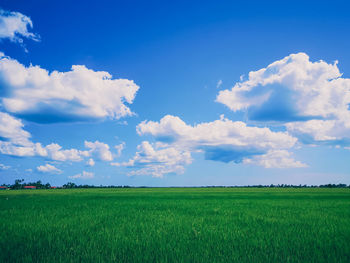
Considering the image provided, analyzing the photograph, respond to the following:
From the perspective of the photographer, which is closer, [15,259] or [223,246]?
[15,259]

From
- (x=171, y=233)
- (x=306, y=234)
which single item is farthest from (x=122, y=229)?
(x=306, y=234)

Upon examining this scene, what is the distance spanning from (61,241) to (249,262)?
15.8 ft

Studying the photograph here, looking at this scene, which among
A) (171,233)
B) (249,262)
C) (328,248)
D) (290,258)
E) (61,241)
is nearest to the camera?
(249,262)

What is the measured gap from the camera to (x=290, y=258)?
4398 mm

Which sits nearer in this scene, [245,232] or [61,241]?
[61,241]

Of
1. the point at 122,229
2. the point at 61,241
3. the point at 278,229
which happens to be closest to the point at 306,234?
the point at 278,229

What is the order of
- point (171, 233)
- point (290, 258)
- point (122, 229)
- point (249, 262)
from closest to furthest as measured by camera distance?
point (249, 262)
point (290, 258)
point (171, 233)
point (122, 229)

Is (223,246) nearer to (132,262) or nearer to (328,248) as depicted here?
(132,262)

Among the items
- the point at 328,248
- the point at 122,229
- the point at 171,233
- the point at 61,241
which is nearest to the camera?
the point at 328,248

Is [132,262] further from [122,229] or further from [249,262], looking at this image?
[122,229]

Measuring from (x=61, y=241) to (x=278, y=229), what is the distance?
6773 mm

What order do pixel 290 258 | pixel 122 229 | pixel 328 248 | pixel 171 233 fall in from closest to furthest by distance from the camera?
pixel 290 258 < pixel 328 248 < pixel 171 233 < pixel 122 229

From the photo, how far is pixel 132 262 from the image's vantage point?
420cm

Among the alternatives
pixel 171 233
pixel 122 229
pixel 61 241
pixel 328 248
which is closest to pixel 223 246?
pixel 171 233
